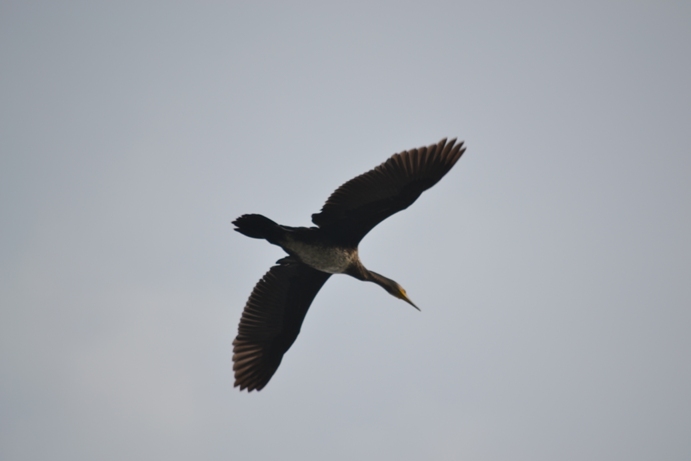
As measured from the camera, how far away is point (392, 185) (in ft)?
26.7

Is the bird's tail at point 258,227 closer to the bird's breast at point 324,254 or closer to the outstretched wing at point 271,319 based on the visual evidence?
the bird's breast at point 324,254

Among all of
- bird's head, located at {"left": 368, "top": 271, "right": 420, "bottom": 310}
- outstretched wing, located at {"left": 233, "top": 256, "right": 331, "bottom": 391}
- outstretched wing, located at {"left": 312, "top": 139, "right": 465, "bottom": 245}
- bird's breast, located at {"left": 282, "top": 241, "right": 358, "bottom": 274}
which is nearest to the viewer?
outstretched wing, located at {"left": 312, "top": 139, "right": 465, "bottom": 245}

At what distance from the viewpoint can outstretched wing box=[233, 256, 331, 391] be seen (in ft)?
31.6

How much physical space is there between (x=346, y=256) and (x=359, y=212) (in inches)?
27.7

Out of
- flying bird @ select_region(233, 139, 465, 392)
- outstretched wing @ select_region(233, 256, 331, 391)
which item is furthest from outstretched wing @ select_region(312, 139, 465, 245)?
outstretched wing @ select_region(233, 256, 331, 391)

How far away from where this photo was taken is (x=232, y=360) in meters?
9.65

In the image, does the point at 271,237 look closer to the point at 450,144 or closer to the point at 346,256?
the point at 346,256

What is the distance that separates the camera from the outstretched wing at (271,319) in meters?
9.62

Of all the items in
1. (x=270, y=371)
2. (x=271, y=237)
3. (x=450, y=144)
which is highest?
(x=450, y=144)

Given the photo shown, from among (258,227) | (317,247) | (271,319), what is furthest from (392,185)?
(271,319)

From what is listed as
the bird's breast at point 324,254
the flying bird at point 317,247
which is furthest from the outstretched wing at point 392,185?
the bird's breast at point 324,254

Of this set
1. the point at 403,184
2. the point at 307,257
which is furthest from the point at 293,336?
the point at 403,184

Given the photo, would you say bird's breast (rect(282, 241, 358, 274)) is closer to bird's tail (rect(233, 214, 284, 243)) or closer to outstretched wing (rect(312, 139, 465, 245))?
bird's tail (rect(233, 214, 284, 243))

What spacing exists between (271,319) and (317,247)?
1.69 m
